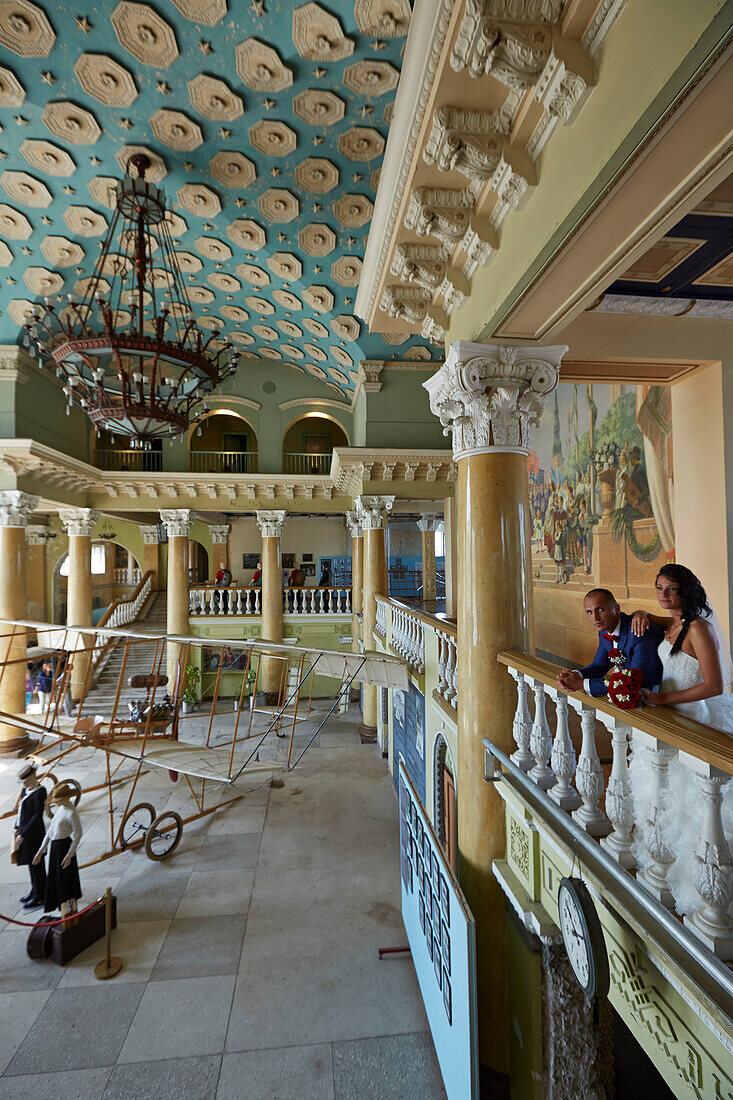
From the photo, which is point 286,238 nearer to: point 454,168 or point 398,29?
point 398,29

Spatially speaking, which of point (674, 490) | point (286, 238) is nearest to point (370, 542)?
point (286, 238)

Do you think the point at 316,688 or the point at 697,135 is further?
the point at 316,688

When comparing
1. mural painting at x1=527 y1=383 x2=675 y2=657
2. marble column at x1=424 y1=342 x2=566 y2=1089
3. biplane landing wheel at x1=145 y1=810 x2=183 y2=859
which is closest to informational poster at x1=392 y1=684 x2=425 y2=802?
mural painting at x1=527 y1=383 x2=675 y2=657

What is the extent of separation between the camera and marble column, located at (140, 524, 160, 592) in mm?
19516

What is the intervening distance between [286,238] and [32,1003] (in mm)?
8703

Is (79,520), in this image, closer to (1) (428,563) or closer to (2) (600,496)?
(1) (428,563)

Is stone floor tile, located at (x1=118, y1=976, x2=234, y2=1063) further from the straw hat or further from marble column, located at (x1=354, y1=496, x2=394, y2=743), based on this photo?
marble column, located at (x1=354, y1=496, x2=394, y2=743)

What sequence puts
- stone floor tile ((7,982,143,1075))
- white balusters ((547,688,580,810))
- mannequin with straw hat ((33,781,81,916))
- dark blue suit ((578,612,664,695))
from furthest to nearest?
mannequin with straw hat ((33,781,81,916)) → stone floor tile ((7,982,143,1075)) → white balusters ((547,688,580,810)) → dark blue suit ((578,612,664,695))

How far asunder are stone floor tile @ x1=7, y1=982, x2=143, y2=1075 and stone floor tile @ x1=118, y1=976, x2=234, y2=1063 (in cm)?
10

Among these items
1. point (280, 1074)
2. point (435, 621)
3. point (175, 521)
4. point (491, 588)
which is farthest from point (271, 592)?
point (491, 588)

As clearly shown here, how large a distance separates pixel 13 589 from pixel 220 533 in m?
Result: 9.97

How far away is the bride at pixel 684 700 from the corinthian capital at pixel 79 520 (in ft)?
45.0

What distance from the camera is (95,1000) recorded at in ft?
15.5

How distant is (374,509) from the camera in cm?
1073
